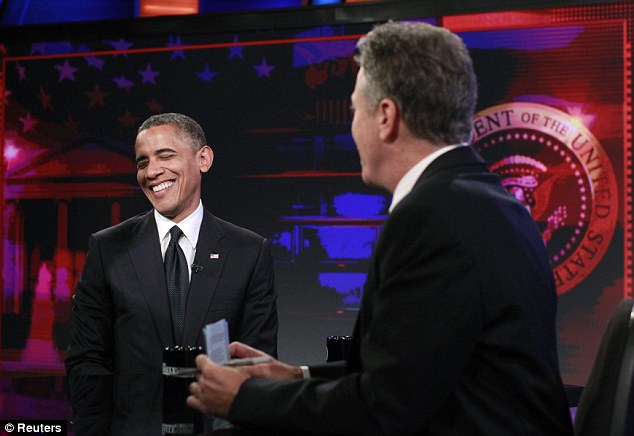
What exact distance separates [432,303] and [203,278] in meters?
1.47

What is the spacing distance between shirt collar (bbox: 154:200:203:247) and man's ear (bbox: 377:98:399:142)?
137 cm

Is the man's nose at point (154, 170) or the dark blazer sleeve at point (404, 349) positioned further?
the man's nose at point (154, 170)

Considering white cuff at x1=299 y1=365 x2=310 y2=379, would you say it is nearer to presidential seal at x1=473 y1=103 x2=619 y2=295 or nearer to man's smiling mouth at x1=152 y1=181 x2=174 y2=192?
man's smiling mouth at x1=152 y1=181 x2=174 y2=192

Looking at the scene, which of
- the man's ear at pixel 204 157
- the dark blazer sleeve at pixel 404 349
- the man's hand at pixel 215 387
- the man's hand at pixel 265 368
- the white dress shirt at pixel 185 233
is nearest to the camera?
the dark blazer sleeve at pixel 404 349

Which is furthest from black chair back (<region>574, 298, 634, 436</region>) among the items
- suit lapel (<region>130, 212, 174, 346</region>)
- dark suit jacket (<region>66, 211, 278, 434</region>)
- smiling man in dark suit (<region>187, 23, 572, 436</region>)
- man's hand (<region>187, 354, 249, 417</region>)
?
suit lapel (<region>130, 212, 174, 346</region>)

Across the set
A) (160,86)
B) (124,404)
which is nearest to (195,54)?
(160,86)

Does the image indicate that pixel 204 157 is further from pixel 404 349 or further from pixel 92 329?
pixel 404 349

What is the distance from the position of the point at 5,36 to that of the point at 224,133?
1520 mm

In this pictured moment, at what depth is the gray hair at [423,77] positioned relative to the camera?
1.31 meters

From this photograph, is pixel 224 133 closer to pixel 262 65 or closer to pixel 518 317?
pixel 262 65

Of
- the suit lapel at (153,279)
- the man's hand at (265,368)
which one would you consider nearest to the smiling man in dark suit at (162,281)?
the suit lapel at (153,279)

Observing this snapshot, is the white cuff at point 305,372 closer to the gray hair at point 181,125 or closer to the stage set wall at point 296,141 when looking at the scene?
the gray hair at point 181,125

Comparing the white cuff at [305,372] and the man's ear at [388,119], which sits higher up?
the man's ear at [388,119]

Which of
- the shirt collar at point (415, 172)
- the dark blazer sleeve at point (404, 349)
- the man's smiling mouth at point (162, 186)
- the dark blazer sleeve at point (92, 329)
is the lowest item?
the dark blazer sleeve at point (92, 329)
